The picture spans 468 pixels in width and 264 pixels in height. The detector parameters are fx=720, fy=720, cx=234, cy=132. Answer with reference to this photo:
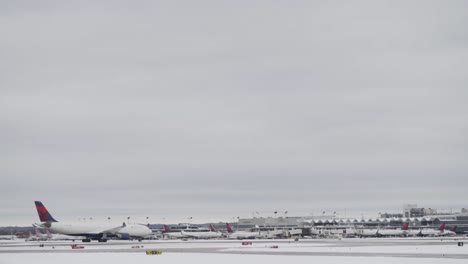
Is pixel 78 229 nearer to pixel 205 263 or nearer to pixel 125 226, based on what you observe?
pixel 125 226

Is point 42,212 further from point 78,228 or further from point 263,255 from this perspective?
point 263,255

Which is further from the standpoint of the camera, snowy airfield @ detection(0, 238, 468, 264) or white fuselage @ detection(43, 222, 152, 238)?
white fuselage @ detection(43, 222, 152, 238)

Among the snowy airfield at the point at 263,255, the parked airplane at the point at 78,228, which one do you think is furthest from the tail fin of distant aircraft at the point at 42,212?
the snowy airfield at the point at 263,255

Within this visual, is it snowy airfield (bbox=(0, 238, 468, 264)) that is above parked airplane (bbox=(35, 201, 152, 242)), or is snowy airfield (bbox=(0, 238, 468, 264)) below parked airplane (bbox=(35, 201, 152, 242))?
below

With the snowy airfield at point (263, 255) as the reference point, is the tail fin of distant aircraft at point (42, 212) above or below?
above

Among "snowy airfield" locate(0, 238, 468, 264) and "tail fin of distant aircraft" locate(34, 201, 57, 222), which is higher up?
"tail fin of distant aircraft" locate(34, 201, 57, 222)

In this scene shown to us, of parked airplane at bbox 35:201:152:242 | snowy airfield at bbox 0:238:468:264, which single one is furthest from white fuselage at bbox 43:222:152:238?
snowy airfield at bbox 0:238:468:264

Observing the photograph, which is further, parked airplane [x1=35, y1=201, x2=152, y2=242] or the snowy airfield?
parked airplane [x1=35, y1=201, x2=152, y2=242]

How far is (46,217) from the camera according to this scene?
150375 mm

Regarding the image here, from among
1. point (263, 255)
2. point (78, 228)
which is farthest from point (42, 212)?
point (263, 255)

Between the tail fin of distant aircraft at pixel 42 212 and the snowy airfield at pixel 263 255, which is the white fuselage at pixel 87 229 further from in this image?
the snowy airfield at pixel 263 255

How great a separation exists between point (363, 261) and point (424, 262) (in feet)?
17.9

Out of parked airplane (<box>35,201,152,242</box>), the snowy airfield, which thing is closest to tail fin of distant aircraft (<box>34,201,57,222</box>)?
parked airplane (<box>35,201,152,242</box>)

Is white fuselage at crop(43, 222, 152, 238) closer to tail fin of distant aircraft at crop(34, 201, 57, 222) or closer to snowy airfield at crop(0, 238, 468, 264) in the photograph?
tail fin of distant aircraft at crop(34, 201, 57, 222)
